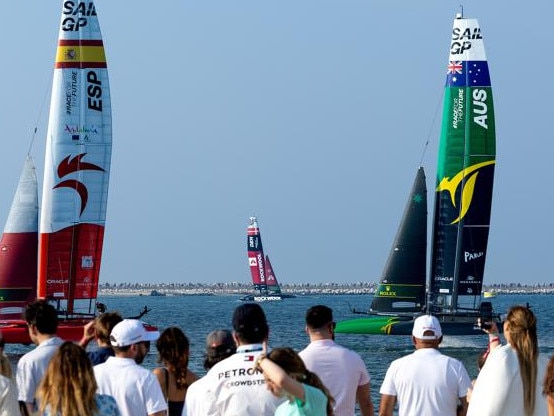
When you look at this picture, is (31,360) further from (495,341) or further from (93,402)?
(495,341)

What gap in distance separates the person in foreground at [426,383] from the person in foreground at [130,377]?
1.54m

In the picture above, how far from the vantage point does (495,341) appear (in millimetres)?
8852

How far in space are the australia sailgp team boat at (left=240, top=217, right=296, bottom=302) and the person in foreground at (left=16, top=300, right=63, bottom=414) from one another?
116694 mm

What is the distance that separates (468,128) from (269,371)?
3628 centimetres

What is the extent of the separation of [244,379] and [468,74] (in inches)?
1423

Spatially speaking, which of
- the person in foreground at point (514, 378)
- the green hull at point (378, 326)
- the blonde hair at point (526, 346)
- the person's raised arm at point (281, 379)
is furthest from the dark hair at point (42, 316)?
the green hull at point (378, 326)

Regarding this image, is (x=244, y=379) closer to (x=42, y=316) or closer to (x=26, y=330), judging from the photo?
(x=42, y=316)

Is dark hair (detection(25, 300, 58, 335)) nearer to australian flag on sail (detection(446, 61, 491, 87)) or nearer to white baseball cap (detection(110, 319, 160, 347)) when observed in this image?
white baseball cap (detection(110, 319, 160, 347))

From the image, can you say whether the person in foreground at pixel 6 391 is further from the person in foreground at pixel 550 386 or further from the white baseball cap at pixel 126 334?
the person in foreground at pixel 550 386

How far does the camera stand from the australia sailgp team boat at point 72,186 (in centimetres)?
3575

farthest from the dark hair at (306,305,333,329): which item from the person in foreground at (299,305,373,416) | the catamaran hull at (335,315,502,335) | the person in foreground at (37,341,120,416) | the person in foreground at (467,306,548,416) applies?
the catamaran hull at (335,315,502,335)

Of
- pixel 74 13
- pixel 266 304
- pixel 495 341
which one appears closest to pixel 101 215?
pixel 74 13

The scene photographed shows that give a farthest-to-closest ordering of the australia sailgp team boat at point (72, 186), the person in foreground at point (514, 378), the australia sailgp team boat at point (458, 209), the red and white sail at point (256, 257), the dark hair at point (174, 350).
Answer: the red and white sail at point (256, 257) < the australia sailgp team boat at point (458, 209) < the australia sailgp team boat at point (72, 186) < the dark hair at point (174, 350) < the person in foreground at point (514, 378)

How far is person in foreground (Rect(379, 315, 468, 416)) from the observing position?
844 centimetres
